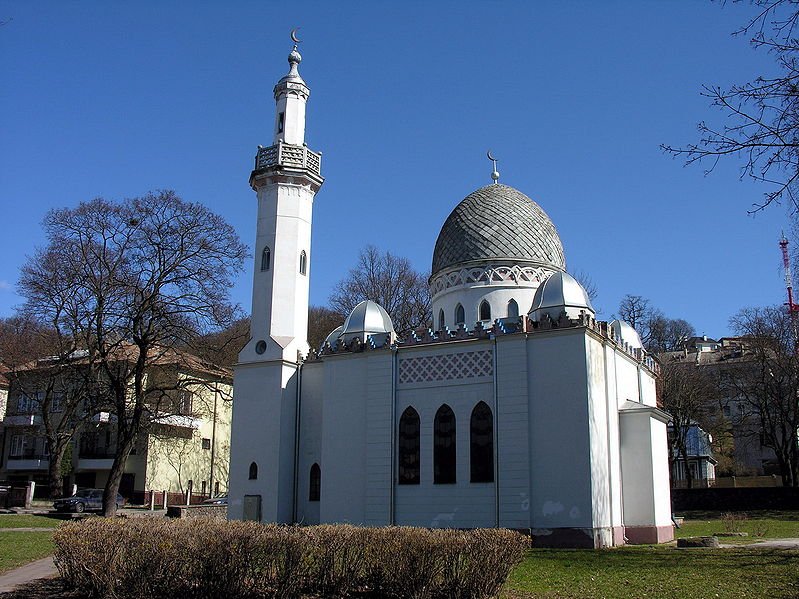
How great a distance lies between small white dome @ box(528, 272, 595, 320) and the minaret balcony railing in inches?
432

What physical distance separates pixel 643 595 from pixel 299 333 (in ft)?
59.8

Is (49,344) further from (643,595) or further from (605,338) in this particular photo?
(643,595)

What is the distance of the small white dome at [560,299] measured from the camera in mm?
23297

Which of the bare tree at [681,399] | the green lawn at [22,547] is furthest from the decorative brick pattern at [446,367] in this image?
the bare tree at [681,399]

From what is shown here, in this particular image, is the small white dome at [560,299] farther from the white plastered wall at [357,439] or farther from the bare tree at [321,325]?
the bare tree at [321,325]

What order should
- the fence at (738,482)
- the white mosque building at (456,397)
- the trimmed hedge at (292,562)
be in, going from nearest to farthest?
the trimmed hedge at (292,562), the white mosque building at (456,397), the fence at (738,482)

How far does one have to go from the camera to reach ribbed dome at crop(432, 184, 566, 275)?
93.6 feet

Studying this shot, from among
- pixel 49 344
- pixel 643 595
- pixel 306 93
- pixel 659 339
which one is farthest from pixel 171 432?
pixel 659 339

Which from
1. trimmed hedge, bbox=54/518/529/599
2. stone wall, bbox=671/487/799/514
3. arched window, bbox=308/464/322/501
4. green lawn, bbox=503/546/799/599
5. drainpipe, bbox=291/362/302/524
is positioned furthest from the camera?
stone wall, bbox=671/487/799/514

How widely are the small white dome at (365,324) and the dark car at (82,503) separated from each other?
550 inches

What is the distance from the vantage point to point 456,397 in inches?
957

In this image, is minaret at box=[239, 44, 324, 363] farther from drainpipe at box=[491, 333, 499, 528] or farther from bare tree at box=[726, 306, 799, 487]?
bare tree at box=[726, 306, 799, 487]

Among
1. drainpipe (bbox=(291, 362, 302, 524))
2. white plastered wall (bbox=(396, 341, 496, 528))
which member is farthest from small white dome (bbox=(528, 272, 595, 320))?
drainpipe (bbox=(291, 362, 302, 524))

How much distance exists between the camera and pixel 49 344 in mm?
33812
